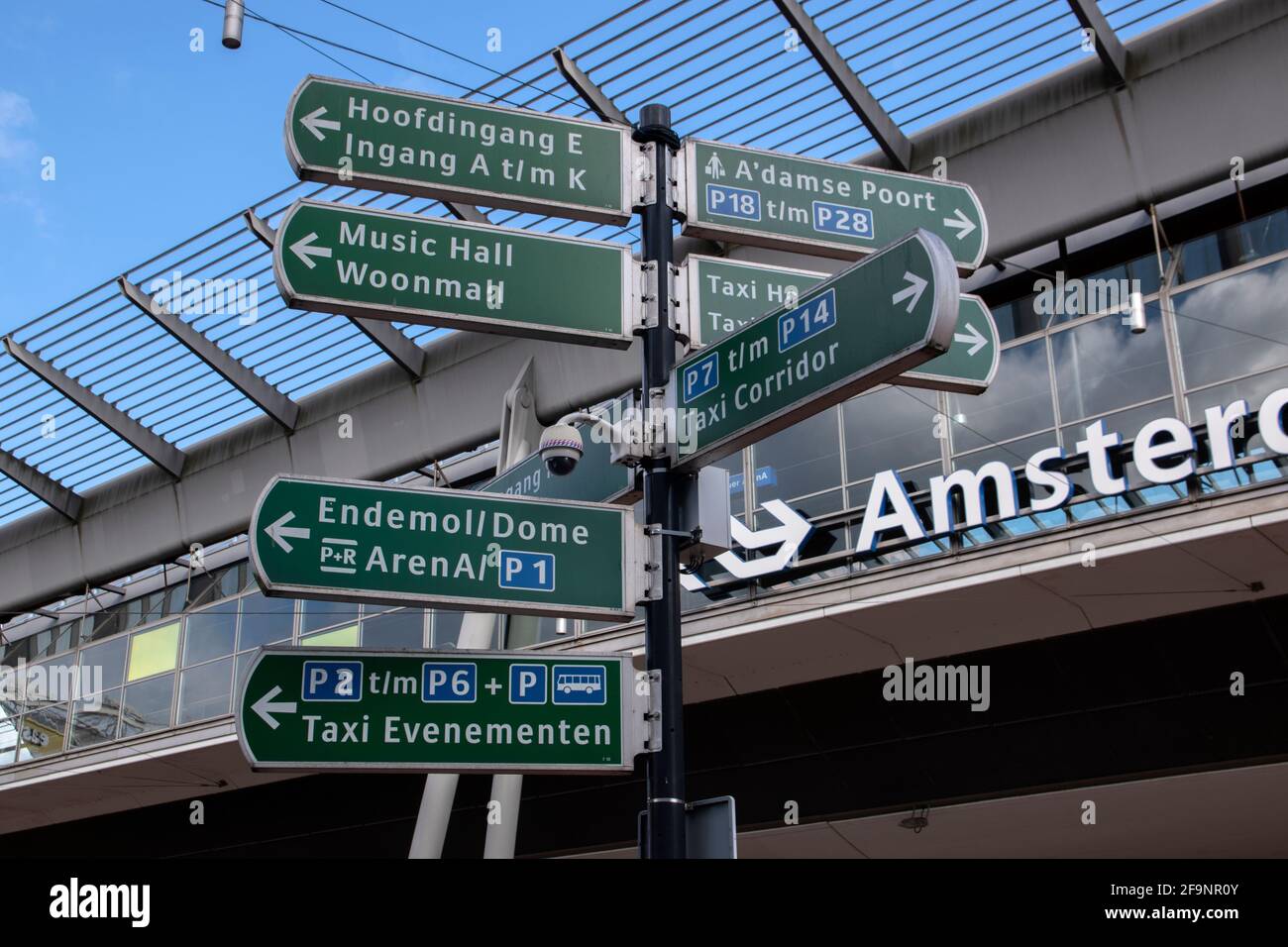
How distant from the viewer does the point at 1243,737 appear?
14.2 metres

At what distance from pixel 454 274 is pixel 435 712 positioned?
1.81 meters

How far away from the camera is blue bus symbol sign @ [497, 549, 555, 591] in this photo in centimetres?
539

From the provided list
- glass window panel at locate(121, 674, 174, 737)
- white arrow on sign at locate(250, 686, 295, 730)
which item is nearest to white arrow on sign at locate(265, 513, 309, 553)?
white arrow on sign at locate(250, 686, 295, 730)

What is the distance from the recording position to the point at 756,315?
19.6 ft

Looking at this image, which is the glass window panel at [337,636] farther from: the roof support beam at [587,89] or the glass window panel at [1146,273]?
the glass window panel at [1146,273]

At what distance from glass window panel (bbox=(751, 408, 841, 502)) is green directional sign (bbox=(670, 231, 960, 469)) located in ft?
34.8

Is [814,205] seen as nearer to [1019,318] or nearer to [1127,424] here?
[1127,424]

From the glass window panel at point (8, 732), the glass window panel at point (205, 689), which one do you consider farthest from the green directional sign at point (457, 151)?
the glass window panel at point (8, 732)

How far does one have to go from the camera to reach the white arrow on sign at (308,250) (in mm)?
5668

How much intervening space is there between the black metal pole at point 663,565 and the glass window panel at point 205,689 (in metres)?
15.4

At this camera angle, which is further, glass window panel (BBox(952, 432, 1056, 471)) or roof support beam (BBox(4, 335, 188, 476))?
roof support beam (BBox(4, 335, 188, 476))

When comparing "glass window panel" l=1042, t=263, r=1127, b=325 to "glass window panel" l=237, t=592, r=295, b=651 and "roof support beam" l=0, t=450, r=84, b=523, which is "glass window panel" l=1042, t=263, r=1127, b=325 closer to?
"glass window panel" l=237, t=592, r=295, b=651
